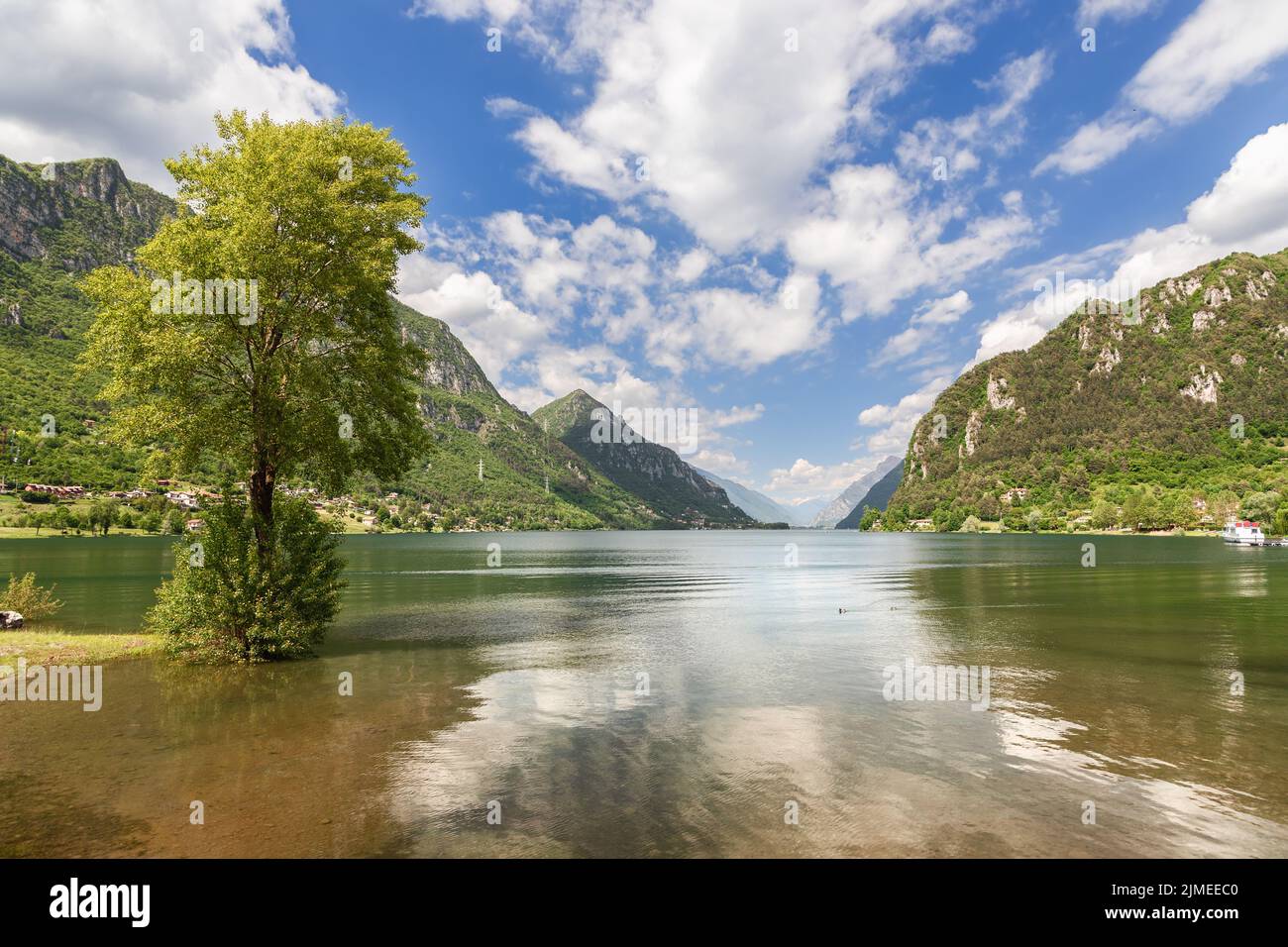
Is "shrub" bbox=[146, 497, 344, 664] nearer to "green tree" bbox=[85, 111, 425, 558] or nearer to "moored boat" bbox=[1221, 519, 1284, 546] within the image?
"green tree" bbox=[85, 111, 425, 558]

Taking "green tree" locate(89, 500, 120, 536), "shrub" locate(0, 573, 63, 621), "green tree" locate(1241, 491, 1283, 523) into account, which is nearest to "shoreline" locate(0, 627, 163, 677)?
"shrub" locate(0, 573, 63, 621)

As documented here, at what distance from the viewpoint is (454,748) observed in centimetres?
1528

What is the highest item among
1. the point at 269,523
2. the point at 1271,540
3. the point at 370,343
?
the point at 370,343

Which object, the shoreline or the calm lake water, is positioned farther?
the shoreline

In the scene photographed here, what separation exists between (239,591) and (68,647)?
8827mm

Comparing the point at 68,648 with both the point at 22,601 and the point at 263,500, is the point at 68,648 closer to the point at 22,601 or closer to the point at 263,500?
the point at 263,500

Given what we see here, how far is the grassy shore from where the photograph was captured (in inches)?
932

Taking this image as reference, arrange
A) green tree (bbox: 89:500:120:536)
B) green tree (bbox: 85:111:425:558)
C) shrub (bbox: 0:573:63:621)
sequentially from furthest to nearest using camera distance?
1. green tree (bbox: 89:500:120:536)
2. shrub (bbox: 0:573:63:621)
3. green tree (bbox: 85:111:425:558)

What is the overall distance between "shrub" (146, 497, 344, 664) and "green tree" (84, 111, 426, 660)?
0.09 m

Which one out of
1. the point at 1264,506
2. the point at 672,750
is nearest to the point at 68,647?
the point at 672,750
